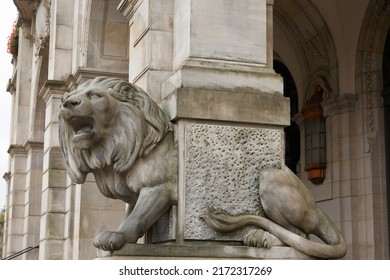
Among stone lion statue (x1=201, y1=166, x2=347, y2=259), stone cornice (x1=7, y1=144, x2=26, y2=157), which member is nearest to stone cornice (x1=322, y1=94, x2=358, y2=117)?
stone lion statue (x1=201, y1=166, x2=347, y2=259)

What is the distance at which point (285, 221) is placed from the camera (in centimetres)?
683

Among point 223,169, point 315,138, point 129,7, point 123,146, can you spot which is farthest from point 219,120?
point 315,138

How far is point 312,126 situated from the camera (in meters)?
15.7

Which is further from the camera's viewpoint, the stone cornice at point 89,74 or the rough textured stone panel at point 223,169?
the stone cornice at point 89,74

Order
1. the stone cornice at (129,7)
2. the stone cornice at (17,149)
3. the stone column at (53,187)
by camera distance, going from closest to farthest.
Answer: the stone cornice at (129,7) → the stone column at (53,187) → the stone cornice at (17,149)

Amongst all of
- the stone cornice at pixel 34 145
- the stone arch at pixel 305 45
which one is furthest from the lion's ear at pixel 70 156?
the stone cornice at pixel 34 145

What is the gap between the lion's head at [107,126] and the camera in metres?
6.53

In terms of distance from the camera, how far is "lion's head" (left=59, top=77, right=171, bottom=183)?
6527mm

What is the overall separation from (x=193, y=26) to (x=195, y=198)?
5.22ft

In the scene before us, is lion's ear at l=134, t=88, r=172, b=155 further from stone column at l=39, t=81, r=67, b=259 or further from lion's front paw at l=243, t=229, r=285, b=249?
stone column at l=39, t=81, r=67, b=259

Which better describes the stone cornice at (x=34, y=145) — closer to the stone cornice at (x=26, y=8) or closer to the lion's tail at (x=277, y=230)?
the stone cornice at (x=26, y=8)

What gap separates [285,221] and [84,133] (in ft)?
6.16
